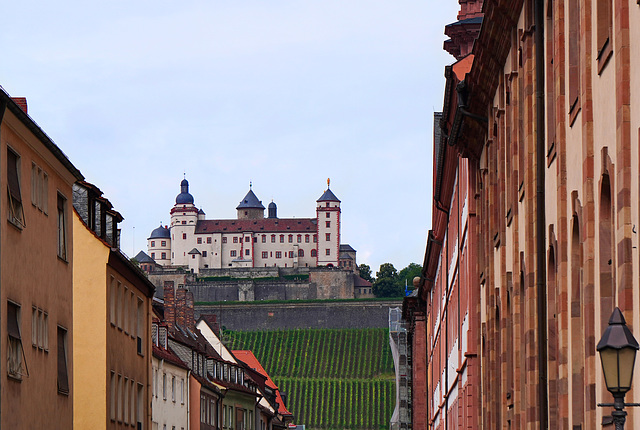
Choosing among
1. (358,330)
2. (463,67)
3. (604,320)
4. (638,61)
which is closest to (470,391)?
(463,67)

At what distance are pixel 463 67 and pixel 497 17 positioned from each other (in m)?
10.1

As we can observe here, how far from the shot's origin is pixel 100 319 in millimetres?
34406

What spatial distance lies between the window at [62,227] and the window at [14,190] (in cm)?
446

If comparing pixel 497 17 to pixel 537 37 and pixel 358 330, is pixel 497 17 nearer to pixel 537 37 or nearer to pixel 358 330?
pixel 537 37

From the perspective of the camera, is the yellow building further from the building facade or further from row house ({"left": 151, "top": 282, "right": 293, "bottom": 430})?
row house ({"left": 151, "top": 282, "right": 293, "bottom": 430})

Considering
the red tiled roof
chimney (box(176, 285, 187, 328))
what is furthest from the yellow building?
chimney (box(176, 285, 187, 328))

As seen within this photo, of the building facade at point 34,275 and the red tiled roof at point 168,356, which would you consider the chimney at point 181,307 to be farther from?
the building facade at point 34,275

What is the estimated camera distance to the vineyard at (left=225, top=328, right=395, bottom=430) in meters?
138

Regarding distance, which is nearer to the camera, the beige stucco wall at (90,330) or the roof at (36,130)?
the roof at (36,130)

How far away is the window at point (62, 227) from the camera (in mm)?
28252

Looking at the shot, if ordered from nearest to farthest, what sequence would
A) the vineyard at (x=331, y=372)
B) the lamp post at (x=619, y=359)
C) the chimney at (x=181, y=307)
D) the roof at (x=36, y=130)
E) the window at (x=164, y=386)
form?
the lamp post at (x=619, y=359) < the roof at (x=36, y=130) < the window at (x=164, y=386) < the chimney at (x=181, y=307) < the vineyard at (x=331, y=372)

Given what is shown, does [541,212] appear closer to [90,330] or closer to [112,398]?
[90,330]

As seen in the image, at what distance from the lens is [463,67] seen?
30.6 meters

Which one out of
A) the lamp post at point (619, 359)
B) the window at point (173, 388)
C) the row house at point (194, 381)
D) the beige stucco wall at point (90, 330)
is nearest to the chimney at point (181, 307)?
the row house at point (194, 381)
